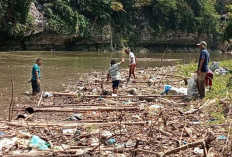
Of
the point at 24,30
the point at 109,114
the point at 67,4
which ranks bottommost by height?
the point at 109,114

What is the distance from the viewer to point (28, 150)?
478 cm

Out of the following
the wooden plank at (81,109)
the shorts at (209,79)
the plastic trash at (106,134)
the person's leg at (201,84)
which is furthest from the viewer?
the shorts at (209,79)

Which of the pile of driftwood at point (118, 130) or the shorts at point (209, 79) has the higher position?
the shorts at point (209, 79)

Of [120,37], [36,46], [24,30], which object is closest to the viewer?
[24,30]

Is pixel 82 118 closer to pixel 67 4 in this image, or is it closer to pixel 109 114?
pixel 109 114

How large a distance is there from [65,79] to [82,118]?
793cm

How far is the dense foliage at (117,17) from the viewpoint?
3556 centimetres

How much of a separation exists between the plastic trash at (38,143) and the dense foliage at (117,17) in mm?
31080

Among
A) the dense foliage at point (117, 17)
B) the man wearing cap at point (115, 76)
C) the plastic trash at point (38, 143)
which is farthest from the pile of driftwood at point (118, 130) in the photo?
the dense foliage at point (117, 17)

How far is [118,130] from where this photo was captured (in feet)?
19.0

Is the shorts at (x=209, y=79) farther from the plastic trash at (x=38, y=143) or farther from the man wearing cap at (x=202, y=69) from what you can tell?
the plastic trash at (x=38, y=143)

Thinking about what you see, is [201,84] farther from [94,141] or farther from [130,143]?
[94,141]

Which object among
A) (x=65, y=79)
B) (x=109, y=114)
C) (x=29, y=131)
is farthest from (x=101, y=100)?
(x=65, y=79)

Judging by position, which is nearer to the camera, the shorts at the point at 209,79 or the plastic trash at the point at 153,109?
the plastic trash at the point at 153,109
